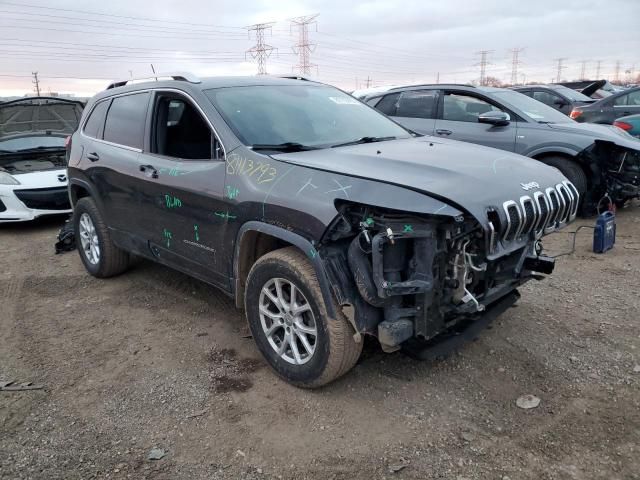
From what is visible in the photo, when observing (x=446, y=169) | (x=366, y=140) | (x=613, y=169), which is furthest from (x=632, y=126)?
(x=446, y=169)

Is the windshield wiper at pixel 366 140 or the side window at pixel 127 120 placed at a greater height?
the side window at pixel 127 120

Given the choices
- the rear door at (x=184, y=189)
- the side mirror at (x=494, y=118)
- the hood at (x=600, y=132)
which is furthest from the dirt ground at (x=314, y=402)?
the side mirror at (x=494, y=118)

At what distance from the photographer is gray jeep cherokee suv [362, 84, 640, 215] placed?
6.51 m

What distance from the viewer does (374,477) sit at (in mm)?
2512

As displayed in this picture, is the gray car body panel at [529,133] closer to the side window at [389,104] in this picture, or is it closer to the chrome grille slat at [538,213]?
the side window at [389,104]

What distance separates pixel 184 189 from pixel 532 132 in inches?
196

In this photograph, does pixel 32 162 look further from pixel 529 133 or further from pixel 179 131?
pixel 529 133

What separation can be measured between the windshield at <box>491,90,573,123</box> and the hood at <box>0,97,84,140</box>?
662 centimetres

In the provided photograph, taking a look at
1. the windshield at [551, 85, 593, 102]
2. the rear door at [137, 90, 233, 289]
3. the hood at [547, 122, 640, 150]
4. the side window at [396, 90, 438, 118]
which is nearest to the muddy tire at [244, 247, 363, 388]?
the rear door at [137, 90, 233, 289]

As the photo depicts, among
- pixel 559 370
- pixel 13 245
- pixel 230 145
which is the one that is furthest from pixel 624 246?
pixel 13 245

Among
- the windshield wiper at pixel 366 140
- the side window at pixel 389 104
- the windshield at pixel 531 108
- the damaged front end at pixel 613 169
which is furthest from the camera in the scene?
the side window at pixel 389 104

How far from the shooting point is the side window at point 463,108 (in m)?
7.38

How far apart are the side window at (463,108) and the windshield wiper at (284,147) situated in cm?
454

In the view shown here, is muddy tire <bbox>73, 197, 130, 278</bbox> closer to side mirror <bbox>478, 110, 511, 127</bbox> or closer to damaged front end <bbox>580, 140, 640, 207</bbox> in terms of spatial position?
side mirror <bbox>478, 110, 511, 127</bbox>
